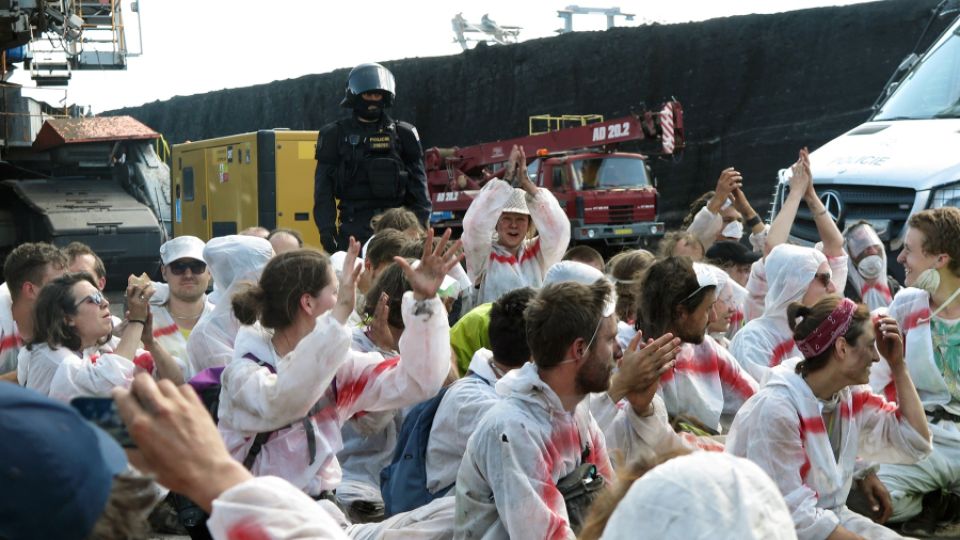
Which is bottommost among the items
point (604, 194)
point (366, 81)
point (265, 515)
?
point (604, 194)

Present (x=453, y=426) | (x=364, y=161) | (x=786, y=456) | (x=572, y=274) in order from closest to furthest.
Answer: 1. (x=786, y=456)
2. (x=453, y=426)
3. (x=572, y=274)
4. (x=364, y=161)

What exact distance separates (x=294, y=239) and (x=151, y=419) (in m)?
6.19

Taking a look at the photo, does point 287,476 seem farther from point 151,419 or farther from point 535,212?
point 535,212

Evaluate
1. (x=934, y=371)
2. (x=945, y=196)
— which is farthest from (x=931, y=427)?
(x=945, y=196)

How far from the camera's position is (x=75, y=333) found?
5.34 meters

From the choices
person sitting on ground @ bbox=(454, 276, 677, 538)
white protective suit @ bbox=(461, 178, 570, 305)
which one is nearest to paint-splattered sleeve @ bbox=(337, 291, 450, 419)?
person sitting on ground @ bbox=(454, 276, 677, 538)

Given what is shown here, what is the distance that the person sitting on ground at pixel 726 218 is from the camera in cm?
859

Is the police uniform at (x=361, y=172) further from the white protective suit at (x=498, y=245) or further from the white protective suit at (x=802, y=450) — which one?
the white protective suit at (x=802, y=450)

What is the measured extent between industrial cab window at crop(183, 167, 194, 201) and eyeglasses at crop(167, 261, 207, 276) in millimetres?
12106

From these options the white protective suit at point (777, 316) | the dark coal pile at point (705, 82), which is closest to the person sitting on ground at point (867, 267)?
the white protective suit at point (777, 316)

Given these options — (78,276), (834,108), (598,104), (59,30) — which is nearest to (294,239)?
(78,276)

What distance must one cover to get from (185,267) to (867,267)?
4078 millimetres

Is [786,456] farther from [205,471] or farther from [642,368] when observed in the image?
[205,471]

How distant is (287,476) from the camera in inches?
163
